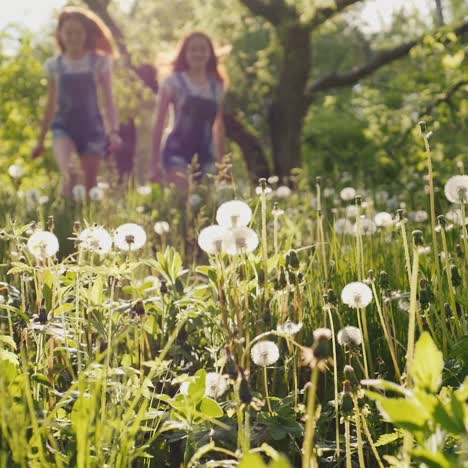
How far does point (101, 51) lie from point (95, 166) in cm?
108

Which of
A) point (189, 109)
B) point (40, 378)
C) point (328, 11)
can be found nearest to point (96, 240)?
point (40, 378)

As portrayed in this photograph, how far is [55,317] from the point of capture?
165cm

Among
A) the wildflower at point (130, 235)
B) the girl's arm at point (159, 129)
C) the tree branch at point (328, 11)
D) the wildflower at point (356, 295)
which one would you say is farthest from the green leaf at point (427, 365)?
the tree branch at point (328, 11)

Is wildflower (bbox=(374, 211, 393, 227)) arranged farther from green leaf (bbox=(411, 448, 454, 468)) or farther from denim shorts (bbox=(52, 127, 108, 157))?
denim shorts (bbox=(52, 127, 108, 157))

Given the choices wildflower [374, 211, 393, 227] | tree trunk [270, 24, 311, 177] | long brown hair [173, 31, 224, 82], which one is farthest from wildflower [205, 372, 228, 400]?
tree trunk [270, 24, 311, 177]

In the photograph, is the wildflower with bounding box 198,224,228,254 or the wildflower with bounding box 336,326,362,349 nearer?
the wildflower with bounding box 336,326,362,349

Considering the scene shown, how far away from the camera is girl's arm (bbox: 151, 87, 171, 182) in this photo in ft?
21.5

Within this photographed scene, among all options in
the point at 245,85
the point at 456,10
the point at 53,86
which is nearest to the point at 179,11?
the point at 245,85

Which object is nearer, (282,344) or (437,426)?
(437,426)

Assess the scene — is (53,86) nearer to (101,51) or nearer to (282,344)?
(101,51)

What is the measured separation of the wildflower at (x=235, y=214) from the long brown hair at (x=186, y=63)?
16.9 feet

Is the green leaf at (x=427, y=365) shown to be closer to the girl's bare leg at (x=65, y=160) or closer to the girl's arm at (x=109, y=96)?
the girl's bare leg at (x=65, y=160)

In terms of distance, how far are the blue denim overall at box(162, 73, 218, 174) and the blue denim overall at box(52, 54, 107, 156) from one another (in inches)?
27.7

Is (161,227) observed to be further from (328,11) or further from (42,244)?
(328,11)
